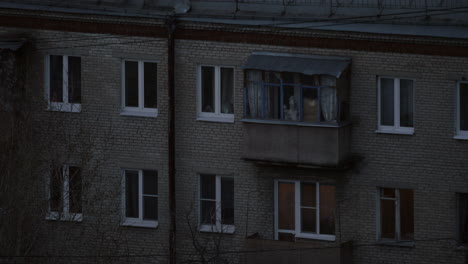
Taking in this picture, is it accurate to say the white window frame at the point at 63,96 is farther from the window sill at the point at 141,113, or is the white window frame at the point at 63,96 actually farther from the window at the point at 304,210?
the window at the point at 304,210

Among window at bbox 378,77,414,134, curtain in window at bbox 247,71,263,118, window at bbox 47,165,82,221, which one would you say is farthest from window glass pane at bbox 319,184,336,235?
window at bbox 47,165,82,221

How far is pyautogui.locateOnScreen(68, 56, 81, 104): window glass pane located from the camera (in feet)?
120

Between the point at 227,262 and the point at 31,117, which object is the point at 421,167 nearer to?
the point at 227,262

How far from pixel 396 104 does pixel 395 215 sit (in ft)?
8.41

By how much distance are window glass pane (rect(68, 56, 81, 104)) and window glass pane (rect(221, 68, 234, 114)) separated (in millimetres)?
3620

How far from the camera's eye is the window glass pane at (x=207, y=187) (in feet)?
119

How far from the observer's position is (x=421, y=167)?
3412 cm

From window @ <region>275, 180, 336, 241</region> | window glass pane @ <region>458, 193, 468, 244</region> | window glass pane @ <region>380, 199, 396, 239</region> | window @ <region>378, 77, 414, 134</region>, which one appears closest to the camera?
window glass pane @ <region>458, 193, 468, 244</region>

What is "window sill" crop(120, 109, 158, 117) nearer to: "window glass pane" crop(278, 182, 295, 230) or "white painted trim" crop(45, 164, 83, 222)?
"white painted trim" crop(45, 164, 83, 222)

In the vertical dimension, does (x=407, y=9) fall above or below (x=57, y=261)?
above

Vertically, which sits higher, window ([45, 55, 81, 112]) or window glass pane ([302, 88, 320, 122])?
window ([45, 55, 81, 112])

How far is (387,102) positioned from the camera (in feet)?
113

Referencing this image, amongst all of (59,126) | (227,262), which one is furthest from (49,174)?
(227,262)

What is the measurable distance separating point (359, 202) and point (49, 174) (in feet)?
23.5
